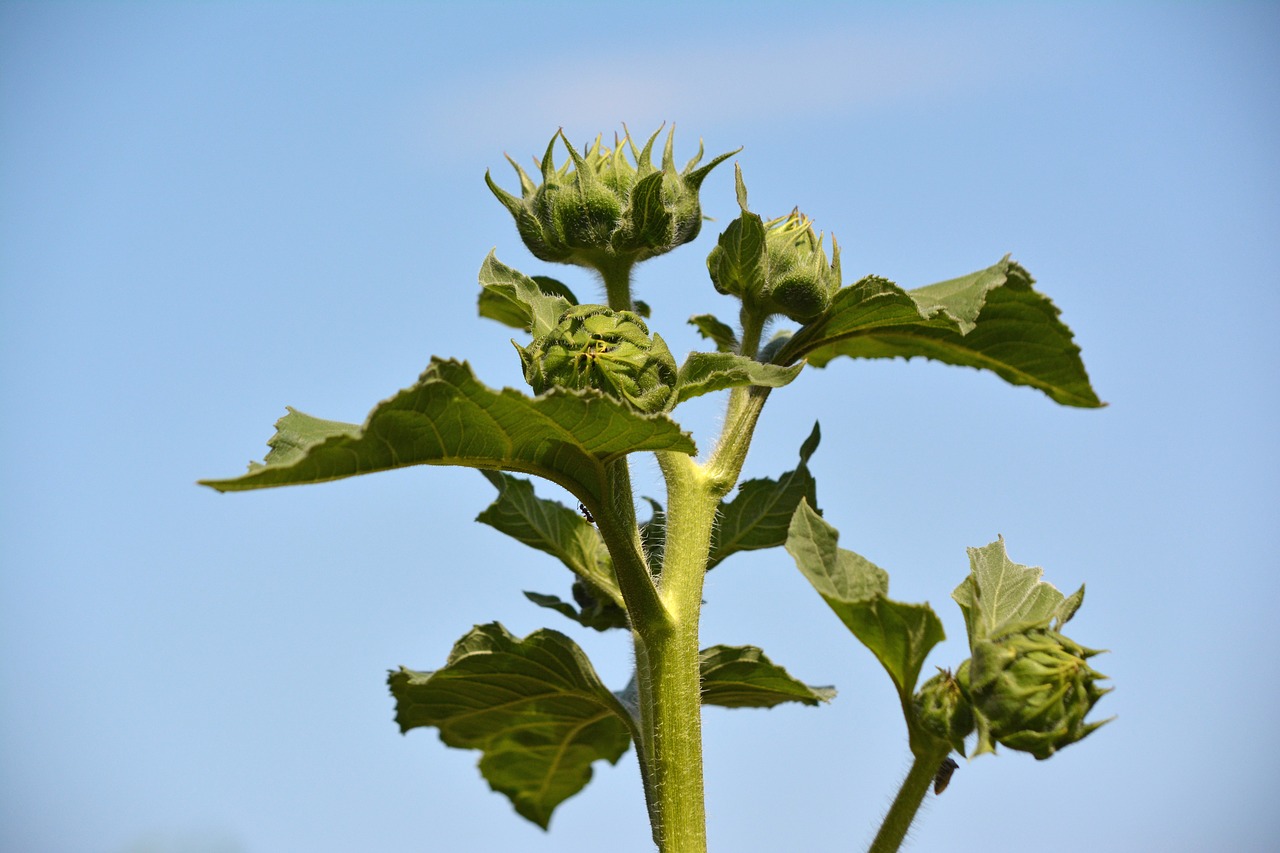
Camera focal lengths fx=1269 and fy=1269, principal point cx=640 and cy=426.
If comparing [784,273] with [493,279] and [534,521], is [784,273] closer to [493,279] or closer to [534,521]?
→ [493,279]

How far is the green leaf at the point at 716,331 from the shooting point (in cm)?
335

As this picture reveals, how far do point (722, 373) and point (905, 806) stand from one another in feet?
3.66

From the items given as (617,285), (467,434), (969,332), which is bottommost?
(467,434)

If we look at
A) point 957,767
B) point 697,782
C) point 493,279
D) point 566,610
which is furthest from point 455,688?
point 957,767

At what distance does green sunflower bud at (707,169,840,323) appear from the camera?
2.91 meters

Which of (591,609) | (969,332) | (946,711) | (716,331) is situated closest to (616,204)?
(716,331)

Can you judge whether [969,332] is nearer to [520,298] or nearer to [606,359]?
[606,359]

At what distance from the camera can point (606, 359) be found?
8.24 feet

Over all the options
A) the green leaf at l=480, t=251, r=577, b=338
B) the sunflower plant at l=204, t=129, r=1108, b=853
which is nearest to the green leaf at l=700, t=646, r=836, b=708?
the sunflower plant at l=204, t=129, r=1108, b=853

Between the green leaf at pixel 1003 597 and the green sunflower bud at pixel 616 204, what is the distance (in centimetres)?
103

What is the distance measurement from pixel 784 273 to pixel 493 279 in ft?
2.28

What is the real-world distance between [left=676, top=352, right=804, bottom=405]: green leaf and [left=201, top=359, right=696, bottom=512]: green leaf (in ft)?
0.61

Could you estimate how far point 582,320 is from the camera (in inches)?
102

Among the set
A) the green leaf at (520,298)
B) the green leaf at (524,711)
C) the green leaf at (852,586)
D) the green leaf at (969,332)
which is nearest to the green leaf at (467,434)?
the green leaf at (520,298)
